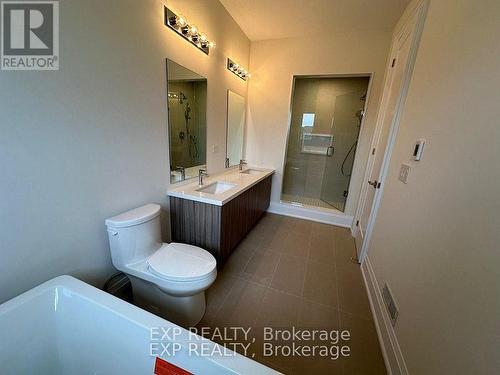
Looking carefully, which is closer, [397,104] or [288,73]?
[397,104]

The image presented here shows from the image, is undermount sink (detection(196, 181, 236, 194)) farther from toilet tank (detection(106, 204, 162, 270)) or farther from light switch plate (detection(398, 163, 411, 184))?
light switch plate (detection(398, 163, 411, 184))

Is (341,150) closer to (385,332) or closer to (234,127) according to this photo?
(234,127)

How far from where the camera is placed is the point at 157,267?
1.24m

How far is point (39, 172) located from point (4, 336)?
27.2 inches

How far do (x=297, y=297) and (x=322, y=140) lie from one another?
288 centimetres

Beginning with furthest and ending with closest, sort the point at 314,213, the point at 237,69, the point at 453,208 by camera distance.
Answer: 1. the point at 314,213
2. the point at 237,69
3. the point at 453,208

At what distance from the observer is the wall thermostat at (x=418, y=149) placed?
125 cm

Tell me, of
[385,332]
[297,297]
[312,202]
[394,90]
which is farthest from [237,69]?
[385,332]

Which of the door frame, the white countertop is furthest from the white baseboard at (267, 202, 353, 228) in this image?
the white countertop

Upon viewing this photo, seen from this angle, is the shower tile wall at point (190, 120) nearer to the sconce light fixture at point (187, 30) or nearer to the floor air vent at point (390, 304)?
the sconce light fixture at point (187, 30)

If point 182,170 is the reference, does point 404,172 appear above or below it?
above

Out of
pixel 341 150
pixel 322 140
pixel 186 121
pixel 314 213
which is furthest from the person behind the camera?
pixel 322 140

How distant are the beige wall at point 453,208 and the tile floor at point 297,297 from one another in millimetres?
354

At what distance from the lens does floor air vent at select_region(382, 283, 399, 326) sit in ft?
4.10
